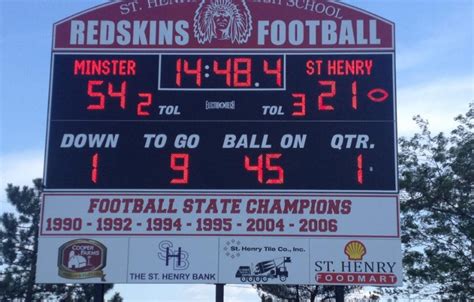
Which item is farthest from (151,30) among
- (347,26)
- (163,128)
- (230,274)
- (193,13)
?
(230,274)

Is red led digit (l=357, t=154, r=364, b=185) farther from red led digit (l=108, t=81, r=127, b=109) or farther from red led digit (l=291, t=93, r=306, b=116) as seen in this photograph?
red led digit (l=108, t=81, r=127, b=109)

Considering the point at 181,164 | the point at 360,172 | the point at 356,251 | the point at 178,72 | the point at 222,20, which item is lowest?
the point at 356,251

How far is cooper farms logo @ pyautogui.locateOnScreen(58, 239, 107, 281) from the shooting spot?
13.0 metres

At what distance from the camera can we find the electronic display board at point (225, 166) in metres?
12.9

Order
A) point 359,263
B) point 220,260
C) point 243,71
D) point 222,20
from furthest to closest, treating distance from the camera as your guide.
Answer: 1. point 222,20
2. point 243,71
3. point 220,260
4. point 359,263

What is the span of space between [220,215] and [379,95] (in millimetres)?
3104

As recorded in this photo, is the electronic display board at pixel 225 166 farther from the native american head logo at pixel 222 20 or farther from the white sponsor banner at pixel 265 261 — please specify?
the native american head logo at pixel 222 20

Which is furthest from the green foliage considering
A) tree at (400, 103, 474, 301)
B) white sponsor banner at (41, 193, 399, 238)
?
white sponsor banner at (41, 193, 399, 238)

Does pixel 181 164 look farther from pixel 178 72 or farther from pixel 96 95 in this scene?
pixel 96 95

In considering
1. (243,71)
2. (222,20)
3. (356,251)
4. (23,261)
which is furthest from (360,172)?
(23,261)

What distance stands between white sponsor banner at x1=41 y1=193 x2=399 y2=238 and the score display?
0.20 meters

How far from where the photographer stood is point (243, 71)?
13383 mm

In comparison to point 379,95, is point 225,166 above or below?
below

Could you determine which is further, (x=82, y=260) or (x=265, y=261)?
(x=82, y=260)
